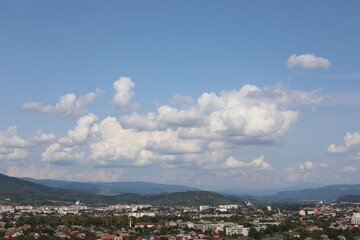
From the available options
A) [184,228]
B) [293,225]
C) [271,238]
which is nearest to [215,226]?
[184,228]

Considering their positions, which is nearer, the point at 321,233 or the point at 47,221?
the point at 321,233

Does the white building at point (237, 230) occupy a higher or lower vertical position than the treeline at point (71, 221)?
lower

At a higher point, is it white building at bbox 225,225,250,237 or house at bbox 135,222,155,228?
Result: house at bbox 135,222,155,228

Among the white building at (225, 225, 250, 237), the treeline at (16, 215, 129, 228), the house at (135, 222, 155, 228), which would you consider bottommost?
the white building at (225, 225, 250, 237)

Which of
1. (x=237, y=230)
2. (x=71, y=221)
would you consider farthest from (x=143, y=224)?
(x=237, y=230)

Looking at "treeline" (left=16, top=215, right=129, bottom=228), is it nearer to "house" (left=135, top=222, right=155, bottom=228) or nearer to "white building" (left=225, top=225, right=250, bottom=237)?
"house" (left=135, top=222, right=155, bottom=228)

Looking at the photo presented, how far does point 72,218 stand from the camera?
3962 inches

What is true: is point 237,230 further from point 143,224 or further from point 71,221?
point 71,221

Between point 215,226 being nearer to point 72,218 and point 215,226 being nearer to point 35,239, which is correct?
point 72,218

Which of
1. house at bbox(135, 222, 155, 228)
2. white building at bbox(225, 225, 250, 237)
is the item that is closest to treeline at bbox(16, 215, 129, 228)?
house at bbox(135, 222, 155, 228)

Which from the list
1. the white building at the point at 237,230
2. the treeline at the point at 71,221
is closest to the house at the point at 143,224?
the treeline at the point at 71,221

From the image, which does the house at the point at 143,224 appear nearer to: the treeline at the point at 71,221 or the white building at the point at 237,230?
the treeline at the point at 71,221

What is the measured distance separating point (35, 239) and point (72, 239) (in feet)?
17.6

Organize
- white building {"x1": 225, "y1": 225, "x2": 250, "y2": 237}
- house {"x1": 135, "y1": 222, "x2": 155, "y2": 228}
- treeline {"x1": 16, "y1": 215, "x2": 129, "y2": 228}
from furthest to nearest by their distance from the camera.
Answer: house {"x1": 135, "y1": 222, "x2": 155, "y2": 228}, treeline {"x1": 16, "y1": 215, "x2": 129, "y2": 228}, white building {"x1": 225, "y1": 225, "x2": 250, "y2": 237}
